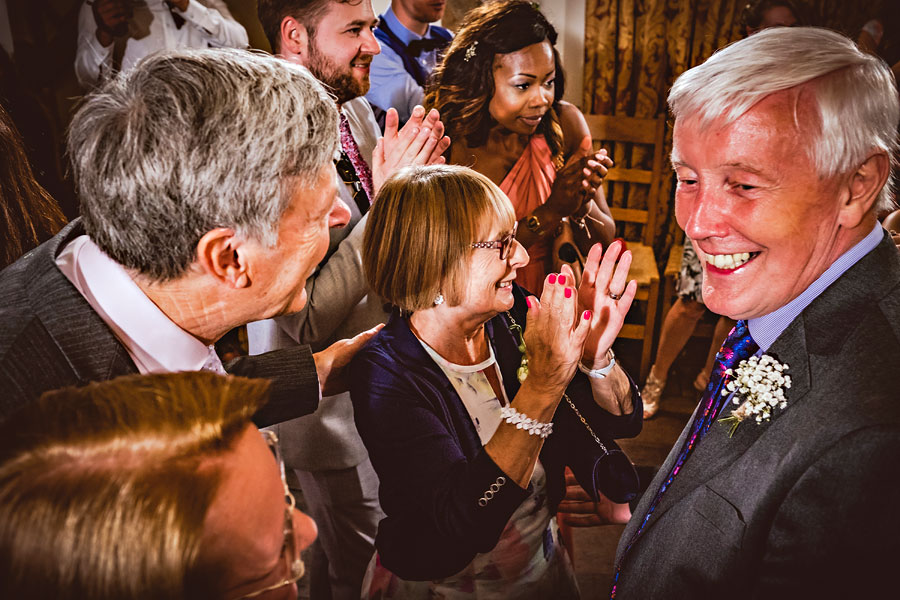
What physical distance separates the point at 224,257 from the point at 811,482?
1.08 m

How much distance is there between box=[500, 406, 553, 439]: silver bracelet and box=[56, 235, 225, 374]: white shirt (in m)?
0.70

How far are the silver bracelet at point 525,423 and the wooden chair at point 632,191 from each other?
1.83m

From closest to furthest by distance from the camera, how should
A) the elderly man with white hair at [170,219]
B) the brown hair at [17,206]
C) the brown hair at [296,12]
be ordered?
the elderly man with white hair at [170,219] < the brown hair at [17,206] < the brown hair at [296,12]

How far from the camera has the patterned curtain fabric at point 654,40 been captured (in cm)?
272

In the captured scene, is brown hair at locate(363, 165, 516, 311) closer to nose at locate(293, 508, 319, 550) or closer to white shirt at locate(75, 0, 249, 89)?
nose at locate(293, 508, 319, 550)

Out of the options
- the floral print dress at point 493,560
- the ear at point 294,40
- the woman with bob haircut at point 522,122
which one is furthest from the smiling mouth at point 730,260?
the ear at point 294,40

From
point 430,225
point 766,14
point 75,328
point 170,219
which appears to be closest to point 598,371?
point 430,225

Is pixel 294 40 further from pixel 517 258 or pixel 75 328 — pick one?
pixel 75 328

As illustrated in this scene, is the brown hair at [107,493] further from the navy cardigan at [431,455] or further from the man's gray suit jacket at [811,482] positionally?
the man's gray suit jacket at [811,482]

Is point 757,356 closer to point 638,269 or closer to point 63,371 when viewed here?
point 63,371

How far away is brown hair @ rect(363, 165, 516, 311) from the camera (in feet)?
4.97

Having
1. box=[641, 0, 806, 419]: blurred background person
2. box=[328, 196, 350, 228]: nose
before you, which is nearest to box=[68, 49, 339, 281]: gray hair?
box=[328, 196, 350, 228]: nose

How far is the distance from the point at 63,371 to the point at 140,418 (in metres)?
0.48

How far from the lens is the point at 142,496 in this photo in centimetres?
61
